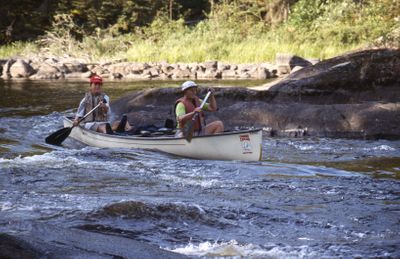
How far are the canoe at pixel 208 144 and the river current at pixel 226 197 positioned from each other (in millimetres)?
134

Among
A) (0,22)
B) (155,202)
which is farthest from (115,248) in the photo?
(0,22)

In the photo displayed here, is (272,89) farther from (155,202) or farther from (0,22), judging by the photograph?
(0,22)

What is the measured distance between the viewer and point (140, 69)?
26625 millimetres

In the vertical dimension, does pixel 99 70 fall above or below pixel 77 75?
above

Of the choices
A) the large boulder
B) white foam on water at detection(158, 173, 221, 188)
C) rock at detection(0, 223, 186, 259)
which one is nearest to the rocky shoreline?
the large boulder

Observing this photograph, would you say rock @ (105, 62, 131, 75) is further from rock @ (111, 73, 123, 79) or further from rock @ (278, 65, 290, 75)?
rock @ (278, 65, 290, 75)

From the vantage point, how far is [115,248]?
471 centimetres

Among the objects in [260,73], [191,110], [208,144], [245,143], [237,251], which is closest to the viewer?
[237,251]

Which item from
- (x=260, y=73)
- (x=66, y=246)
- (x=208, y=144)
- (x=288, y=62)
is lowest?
(x=208, y=144)

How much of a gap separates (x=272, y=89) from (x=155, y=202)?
807 centimetres

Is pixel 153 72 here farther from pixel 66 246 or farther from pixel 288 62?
pixel 66 246

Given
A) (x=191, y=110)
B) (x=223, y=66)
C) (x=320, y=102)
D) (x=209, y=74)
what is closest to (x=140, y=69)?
(x=209, y=74)

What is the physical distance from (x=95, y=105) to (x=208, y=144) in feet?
9.43

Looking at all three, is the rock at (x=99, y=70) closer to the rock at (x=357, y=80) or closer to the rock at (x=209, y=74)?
the rock at (x=209, y=74)
